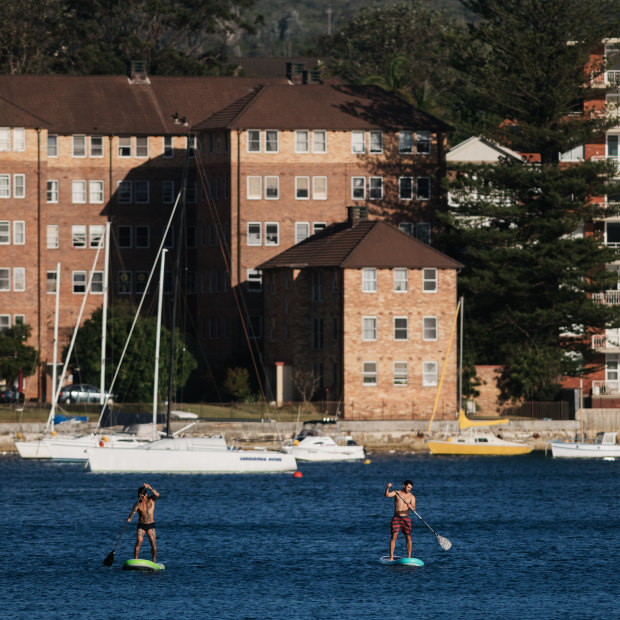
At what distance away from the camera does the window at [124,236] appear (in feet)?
422

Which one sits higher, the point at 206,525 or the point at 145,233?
the point at 145,233

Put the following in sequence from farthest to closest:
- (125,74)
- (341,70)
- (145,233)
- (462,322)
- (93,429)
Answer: (341,70), (125,74), (145,233), (462,322), (93,429)

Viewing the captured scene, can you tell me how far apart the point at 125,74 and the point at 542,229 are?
43.9m

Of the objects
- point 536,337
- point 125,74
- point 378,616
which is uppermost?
point 125,74

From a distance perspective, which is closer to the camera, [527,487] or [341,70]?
[527,487]

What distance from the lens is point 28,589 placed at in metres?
54.8

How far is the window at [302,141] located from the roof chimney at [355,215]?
25.7 feet

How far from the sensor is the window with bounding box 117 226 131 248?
128 meters

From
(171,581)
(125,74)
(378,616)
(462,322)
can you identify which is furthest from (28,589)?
(125,74)

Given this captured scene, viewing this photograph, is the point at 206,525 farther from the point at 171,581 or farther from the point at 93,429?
the point at 93,429

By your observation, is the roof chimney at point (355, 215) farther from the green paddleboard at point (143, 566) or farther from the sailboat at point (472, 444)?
the green paddleboard at point (143, 566)

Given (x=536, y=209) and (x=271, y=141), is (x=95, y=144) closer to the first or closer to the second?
(x=271, y=141)

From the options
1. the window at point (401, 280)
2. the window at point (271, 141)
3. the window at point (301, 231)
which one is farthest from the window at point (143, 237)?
the window at point (401, 280)

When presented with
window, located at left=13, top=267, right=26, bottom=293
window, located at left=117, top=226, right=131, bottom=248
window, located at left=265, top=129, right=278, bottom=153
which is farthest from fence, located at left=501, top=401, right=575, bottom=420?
window, located at left=13, top=267, right=26, bottom=293
